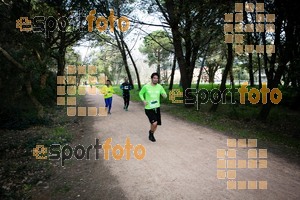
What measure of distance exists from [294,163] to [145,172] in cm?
416

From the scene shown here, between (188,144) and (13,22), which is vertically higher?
(13,22)

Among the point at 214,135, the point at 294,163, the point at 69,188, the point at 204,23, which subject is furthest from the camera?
the point at 204,23

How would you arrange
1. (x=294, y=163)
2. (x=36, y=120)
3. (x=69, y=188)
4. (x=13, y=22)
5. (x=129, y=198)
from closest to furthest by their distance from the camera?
(x=129, y=198) → (x=69, y=188) → (x=294, y=163) → (x=13, y=22) → (x=36, y=120)

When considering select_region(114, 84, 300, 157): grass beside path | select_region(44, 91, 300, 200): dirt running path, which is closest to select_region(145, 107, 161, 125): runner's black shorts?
select_region(44, 91, 300, 200): dirt running path

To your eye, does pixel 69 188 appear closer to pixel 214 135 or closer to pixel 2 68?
pixel 214 135

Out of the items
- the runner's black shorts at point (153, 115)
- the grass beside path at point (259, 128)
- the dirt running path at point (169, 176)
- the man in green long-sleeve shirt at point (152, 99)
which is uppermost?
the man in green long-sleeve shirt at point (152, 99)

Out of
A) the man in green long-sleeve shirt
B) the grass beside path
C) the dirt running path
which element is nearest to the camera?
the dirt running path

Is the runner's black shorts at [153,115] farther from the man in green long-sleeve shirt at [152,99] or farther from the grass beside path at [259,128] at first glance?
the grass beside path at [259,128]

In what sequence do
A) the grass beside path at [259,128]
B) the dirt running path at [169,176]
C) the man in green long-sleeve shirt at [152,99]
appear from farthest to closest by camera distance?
the grass beside path at [259,128] < the man in green long-sleeve shirt at [152,99] < the dirt running path at [169,176]

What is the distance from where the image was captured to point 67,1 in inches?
544

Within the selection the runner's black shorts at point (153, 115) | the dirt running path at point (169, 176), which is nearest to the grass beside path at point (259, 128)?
the dirt running path at point (169, 176)

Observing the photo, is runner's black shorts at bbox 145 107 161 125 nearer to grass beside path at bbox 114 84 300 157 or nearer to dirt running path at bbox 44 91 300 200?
dirt running path at bbox 44 91 300 200

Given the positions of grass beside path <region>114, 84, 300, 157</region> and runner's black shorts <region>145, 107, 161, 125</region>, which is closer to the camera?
runner's black shorts <region>145, 107, 161, 125</region>

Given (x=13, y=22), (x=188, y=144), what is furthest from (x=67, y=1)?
(x=188, y=144)
